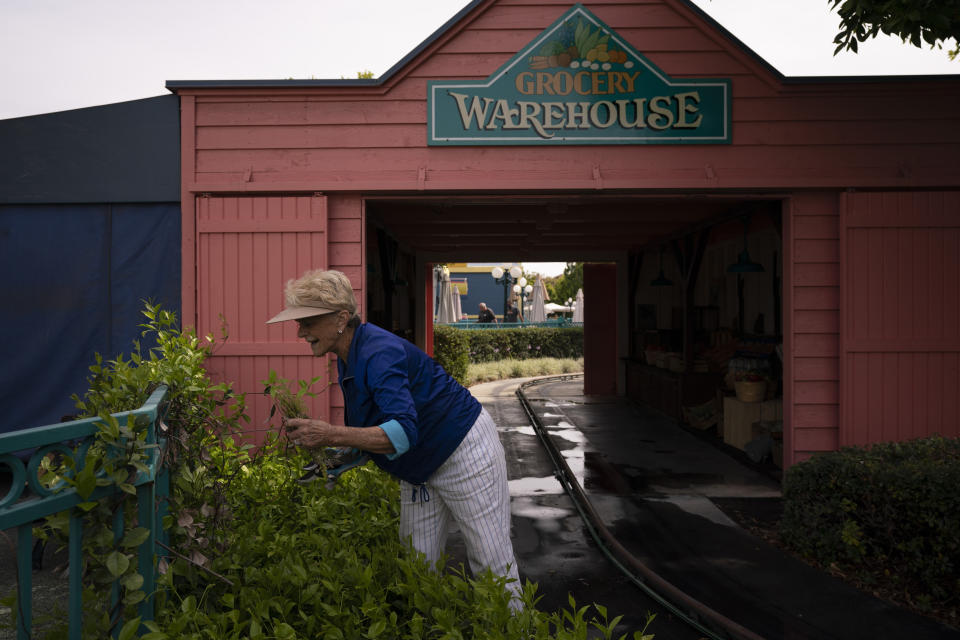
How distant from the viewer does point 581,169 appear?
6.91 metres

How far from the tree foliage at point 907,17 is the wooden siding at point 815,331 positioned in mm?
1912

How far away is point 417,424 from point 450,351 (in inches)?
600

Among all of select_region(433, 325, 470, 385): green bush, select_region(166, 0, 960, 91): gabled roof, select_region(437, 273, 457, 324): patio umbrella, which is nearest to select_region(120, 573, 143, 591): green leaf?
select_region(166, 0, 960, 91): gabled roof

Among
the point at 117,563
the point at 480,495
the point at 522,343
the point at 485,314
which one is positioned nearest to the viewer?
the point at 117,563

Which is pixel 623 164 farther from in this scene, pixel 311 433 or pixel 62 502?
pixel 62 502

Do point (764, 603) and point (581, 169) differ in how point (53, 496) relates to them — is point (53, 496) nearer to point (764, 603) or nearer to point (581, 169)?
point (764, 603)

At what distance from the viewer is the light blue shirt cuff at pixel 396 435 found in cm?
260

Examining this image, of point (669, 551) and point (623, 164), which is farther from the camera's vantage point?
point (623, 164)

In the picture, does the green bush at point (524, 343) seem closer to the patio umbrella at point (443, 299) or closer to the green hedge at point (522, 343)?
the green hedge at point (522, 343)

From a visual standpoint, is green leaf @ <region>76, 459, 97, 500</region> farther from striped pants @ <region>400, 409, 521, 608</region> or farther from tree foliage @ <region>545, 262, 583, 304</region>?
tree foliage @ <region>545, 262, 583, 304</region>

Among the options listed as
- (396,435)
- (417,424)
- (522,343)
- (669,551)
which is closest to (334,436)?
(396,435)

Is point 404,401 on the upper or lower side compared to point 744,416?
upper

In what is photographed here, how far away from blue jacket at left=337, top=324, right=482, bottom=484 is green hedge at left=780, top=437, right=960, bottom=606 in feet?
10.9

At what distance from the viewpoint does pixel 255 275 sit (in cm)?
682
